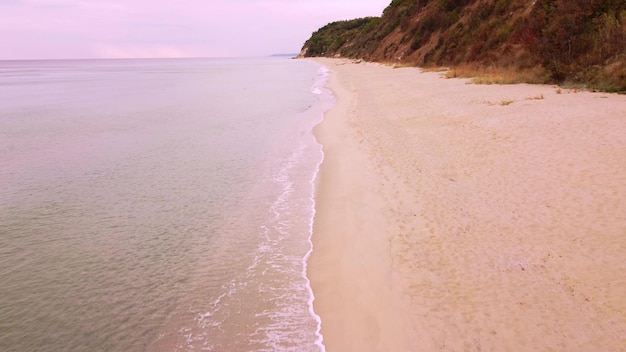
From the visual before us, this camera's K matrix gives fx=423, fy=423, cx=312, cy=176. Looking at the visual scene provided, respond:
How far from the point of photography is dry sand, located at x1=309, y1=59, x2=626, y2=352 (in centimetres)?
400

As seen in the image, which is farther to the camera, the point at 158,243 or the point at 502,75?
the point at 502,75

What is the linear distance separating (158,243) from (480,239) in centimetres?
475

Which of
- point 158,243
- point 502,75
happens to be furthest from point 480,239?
point 502,75

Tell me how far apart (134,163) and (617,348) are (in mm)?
11239

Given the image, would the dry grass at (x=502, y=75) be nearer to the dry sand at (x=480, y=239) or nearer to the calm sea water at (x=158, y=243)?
the dry sand at (x=480, y=239)

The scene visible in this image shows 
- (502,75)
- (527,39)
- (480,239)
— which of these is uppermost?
(527,39)

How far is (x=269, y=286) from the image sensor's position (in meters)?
5.32

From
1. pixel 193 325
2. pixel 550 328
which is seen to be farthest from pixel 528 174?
pixel 193 325

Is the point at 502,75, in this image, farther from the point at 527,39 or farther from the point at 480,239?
the point at 480,239

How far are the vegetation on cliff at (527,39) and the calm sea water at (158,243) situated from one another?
38.2ft

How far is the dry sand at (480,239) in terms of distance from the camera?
4004 mm

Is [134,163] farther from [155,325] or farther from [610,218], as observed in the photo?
[610,218]

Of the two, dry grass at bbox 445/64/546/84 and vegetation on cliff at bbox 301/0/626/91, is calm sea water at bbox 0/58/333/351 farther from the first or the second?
vegetation on cliff at bbox 301/0/626/91

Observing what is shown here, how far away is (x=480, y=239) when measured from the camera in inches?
218
